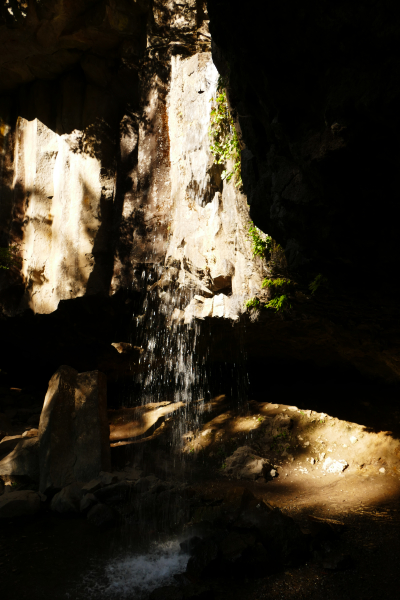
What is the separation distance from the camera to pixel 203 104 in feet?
22.2

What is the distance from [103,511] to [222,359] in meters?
4.31

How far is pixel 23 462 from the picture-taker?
637cm

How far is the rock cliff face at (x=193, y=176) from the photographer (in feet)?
8.02

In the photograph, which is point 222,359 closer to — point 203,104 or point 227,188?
point 227,188

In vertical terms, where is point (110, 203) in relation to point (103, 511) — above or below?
above

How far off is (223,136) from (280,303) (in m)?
2.84

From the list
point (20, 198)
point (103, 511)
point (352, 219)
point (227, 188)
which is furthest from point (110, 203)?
point (352, 219)

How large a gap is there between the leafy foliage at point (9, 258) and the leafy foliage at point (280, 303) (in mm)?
6733

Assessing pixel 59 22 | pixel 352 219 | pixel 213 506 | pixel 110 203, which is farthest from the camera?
pixel 110 203

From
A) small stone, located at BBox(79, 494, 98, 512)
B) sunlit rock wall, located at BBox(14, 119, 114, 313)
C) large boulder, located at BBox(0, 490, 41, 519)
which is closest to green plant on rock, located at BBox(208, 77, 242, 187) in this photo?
sunlit rock wall, located at BBox(14, 119, 114, 313)

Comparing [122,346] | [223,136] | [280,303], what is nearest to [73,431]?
[122,346]

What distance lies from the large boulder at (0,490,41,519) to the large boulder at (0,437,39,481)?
2.57ft

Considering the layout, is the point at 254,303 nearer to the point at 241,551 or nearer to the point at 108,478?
the point at 241,551

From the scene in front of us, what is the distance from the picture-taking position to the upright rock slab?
6.06 m
